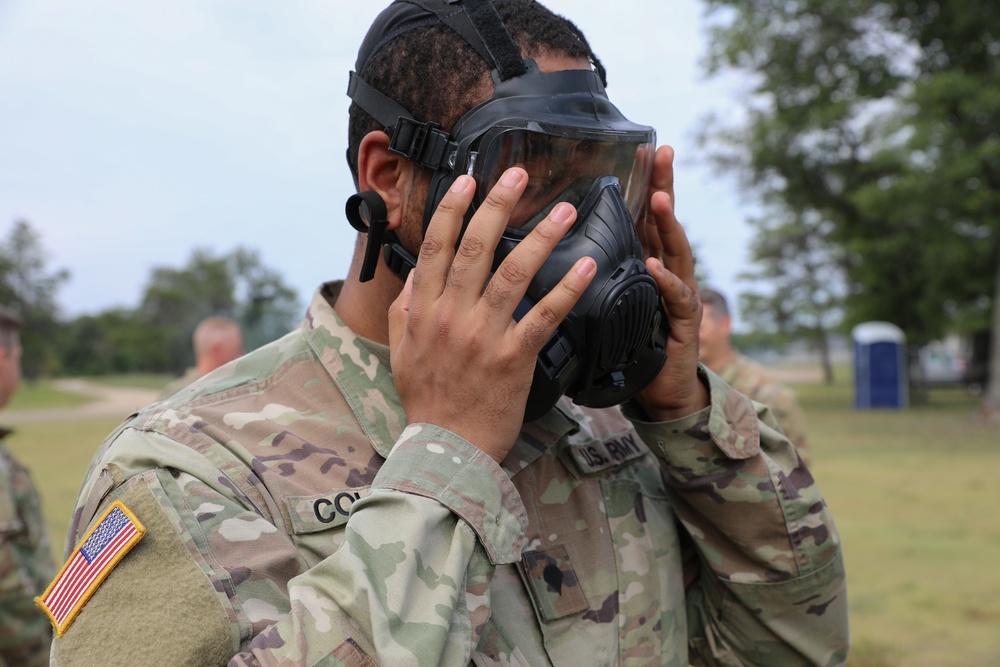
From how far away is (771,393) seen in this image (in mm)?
6629

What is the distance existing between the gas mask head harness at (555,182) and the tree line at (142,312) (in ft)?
178

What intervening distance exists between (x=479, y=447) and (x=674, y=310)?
0.60 m

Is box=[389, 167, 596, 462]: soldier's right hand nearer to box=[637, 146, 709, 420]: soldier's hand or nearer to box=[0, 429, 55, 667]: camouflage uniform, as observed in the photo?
box=[637, 146, 709, 420]: soldier's hand

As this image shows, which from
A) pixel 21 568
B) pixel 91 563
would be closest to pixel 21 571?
pixel 21 568

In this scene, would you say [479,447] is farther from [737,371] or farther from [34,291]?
[34,291]

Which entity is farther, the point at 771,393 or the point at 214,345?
the point at 214,345

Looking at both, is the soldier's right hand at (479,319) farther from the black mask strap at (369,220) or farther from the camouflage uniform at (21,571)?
the camouflage uniform at (21,571)

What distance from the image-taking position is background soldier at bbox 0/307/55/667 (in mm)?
3971

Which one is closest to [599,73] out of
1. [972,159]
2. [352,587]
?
[352,587]

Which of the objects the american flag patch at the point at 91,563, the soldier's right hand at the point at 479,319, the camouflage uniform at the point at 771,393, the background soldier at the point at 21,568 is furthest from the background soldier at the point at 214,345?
the soldier's right hand at the point at 479,319

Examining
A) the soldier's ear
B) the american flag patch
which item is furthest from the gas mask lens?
the american flag patch

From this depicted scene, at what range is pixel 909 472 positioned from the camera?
523 inches

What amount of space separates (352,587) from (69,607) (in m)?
0.48

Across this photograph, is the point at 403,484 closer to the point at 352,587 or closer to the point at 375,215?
the point at 352,587
